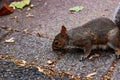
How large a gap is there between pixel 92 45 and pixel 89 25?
0.23 m

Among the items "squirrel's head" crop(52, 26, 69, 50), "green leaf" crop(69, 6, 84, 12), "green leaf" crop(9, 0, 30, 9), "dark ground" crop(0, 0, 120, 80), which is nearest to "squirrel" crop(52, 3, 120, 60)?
"squirrel's head" crop(52, 26, 69, 50)

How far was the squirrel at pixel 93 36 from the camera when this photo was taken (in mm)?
3826

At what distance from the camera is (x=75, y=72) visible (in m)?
3.67

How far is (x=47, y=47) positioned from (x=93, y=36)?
23.7 inches

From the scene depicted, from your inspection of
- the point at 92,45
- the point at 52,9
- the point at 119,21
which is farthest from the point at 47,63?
the point at 52,9

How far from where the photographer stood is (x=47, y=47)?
162 inches

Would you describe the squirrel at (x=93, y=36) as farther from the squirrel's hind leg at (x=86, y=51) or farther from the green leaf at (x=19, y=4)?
the green leaf at (x=19, y=4)

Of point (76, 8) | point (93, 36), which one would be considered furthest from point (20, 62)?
point (76, 8)

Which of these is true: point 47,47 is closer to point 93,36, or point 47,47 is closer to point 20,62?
point 20,62

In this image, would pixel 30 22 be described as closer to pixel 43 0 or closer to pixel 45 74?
pixel 43 0

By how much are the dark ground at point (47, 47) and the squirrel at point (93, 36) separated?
0.37ft

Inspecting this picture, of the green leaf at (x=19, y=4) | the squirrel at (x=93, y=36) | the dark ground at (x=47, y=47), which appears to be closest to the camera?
the dark ground at (x=47, y=47)

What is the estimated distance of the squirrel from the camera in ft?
12.6

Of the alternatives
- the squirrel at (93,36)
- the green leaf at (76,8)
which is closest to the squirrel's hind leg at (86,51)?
Result: the squirrel at (93,36)
